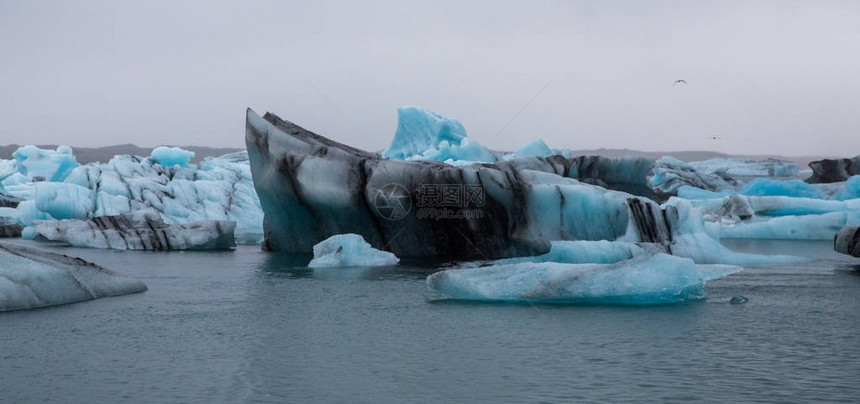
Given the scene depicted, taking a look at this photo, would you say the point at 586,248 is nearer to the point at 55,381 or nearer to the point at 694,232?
the point at 694,232

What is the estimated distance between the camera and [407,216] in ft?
53.5

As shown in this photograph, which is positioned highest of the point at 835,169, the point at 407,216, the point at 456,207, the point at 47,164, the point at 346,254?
the point at 47,164

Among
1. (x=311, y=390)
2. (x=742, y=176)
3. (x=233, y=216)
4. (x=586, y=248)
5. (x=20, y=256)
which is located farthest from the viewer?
(x=742, y=176)

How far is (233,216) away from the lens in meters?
28.4

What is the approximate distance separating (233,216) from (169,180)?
91.3 inches

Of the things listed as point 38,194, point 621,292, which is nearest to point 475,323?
point 621,292

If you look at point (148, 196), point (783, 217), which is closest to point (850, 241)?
point (783, 217)

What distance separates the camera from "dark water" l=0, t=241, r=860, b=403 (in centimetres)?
607

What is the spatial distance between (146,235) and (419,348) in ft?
45.1

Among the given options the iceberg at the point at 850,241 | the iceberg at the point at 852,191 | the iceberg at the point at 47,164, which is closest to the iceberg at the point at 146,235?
the iceberg at the point at 850,241

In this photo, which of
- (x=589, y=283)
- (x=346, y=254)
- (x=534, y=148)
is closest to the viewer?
(x=589, y=283)

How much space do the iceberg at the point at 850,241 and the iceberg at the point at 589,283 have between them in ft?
16.3

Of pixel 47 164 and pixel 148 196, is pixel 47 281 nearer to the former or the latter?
pixel 148 196

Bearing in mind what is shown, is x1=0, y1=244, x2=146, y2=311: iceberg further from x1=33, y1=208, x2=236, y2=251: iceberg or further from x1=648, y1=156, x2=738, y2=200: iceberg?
x1=648, y1=156, x2=738, y2=200: iceberg
